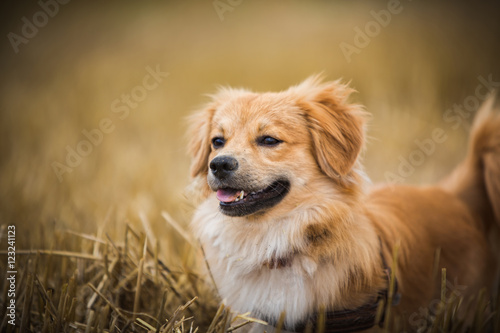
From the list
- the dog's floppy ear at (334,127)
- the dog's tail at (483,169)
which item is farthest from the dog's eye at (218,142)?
the dog's tail at (483,169)

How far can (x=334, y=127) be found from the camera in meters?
2.16

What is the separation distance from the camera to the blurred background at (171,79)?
4.21 meters

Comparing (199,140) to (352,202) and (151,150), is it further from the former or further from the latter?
(151,150)

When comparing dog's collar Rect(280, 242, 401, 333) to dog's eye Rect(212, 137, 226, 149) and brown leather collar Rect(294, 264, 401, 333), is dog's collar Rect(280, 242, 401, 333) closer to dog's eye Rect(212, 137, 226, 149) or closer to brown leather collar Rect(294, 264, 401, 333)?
brown leather collar Rect(294, 264, 401, 333)

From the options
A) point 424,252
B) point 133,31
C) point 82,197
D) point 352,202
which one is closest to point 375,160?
point 424,252

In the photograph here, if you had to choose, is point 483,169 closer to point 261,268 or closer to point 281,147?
point 281,147

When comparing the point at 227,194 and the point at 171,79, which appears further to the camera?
the point at 171,79

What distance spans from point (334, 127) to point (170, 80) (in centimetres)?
532

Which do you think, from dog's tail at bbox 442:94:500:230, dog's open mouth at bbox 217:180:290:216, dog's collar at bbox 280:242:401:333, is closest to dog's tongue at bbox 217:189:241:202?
dog's open mouth at bbox 217:180:290:216

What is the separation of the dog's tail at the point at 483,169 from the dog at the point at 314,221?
18 millimetres

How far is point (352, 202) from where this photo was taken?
6.79 feet

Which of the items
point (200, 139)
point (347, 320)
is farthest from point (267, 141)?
point (347, 320)

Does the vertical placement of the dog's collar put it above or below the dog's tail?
below

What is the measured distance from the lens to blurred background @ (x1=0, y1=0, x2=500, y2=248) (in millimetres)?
4211
